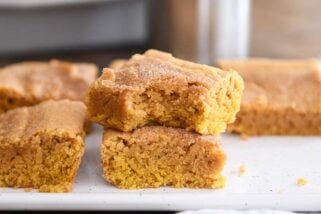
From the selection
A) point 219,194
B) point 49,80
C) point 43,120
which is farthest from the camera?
point 49,80

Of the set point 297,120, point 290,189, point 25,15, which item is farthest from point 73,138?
point 25,15

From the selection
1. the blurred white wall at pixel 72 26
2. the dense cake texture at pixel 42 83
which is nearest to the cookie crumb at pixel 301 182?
the dense cake texture at pixel 42 83

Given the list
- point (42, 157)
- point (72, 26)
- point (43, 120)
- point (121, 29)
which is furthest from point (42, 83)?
point (121, 29)

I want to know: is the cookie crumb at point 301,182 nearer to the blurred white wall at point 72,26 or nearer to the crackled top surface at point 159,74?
the crackled top surface at point 159,74

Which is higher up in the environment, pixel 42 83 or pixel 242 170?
pixel 42 83

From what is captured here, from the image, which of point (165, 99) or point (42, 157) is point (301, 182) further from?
point (42, 157)

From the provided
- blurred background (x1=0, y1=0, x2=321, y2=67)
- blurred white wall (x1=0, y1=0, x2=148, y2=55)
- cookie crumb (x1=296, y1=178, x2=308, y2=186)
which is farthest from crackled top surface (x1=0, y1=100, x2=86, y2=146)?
blurred white wall (x1=0, y1=0, x2=148, y2=55)
